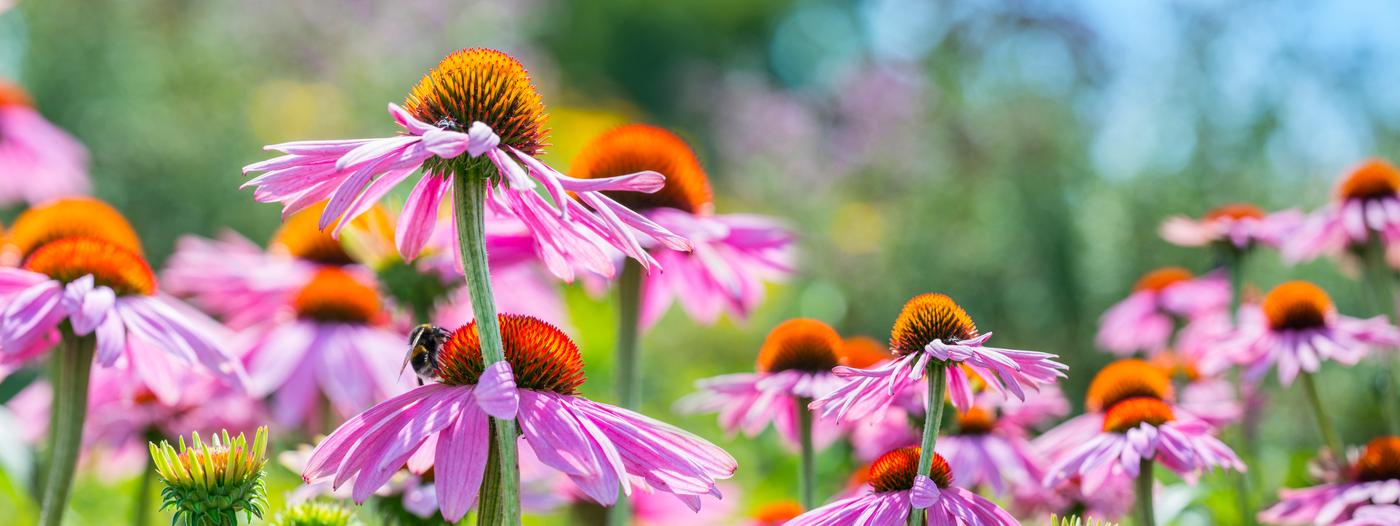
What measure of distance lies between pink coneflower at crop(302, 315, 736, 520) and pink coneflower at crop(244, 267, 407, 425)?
693 mm

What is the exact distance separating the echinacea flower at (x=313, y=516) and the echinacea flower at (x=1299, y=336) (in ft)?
4.09

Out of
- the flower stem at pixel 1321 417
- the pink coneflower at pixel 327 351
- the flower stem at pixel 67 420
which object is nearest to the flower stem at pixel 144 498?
the pink coneflower at pixel 327 351

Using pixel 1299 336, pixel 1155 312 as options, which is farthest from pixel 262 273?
pixel 1155 312

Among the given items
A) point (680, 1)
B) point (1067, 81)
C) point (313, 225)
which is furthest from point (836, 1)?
point (313, 225)

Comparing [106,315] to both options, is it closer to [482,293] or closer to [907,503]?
[482,293]

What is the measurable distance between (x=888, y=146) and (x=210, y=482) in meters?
5.89

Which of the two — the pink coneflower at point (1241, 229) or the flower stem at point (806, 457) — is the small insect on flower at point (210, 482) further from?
the pink coneflower at point (1241, 229)

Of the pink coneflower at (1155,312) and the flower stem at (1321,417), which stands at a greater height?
the pink coneflower at (1155,312)

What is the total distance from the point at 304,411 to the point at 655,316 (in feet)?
1.94

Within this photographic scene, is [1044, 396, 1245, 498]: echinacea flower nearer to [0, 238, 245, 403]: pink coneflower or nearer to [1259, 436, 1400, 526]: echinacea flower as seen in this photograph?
[1259, 436, 1400, 526]: echinacea flower

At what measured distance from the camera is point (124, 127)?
575cm

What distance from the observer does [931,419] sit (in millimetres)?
1045

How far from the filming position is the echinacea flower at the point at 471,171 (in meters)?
0.91

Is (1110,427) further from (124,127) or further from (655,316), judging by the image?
(124,127)
